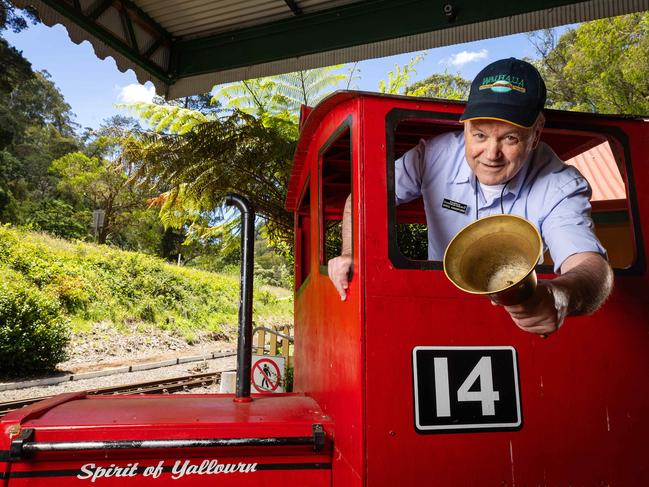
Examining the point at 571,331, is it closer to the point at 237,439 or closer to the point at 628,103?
the point at 237,439

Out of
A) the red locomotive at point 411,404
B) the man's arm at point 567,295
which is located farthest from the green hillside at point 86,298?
the man's arm at point 567,295

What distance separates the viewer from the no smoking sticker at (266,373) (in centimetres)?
595

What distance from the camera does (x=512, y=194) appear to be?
6.55 ft

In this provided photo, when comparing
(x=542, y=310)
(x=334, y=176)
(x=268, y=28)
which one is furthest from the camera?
(x=268, y=28)

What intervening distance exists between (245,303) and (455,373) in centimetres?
107

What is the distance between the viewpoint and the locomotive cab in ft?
5.45

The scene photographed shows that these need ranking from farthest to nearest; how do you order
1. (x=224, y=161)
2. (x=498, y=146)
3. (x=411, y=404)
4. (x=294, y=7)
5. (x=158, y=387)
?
1. (x=224, y=161)
2. (x=158, y=387)
3. (x=294, y=7)
4. (x=498, y=146)
5. (x=411, y=404)

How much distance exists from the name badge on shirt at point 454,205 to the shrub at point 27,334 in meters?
11.3

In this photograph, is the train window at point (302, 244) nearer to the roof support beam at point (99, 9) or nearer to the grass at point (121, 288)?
the roof support beam at point (99, 9)

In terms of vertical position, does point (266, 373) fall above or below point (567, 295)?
below

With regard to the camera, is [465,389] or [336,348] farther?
[336,348]

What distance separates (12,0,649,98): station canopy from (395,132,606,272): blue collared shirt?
2.64 meters

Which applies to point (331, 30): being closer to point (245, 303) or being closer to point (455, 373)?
point (245, 303)

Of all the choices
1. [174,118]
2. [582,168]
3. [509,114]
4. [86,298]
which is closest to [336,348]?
[509,114]
